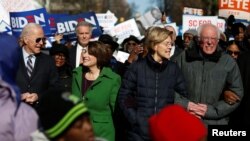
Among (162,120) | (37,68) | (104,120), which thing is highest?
(162,120)

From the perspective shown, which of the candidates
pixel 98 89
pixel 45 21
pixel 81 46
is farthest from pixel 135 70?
pixel 45 21

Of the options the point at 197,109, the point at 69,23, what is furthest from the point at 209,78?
the point at 69,23

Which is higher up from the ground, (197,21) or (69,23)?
(69,23)

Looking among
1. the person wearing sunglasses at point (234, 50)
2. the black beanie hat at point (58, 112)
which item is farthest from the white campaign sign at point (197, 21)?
the black beanie hat at point (58, 112)

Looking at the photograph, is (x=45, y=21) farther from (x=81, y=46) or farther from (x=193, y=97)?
(x=193, y=97)

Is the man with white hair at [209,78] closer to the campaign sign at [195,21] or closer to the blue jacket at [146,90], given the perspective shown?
the blue jacket at [146,90]

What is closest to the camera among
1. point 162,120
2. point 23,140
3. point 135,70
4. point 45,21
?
point 162,120

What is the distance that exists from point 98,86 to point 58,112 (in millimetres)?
3831

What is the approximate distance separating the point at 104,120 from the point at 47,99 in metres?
3.74

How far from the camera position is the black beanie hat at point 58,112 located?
3.62m

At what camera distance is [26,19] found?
1128cm

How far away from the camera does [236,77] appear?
7219mm

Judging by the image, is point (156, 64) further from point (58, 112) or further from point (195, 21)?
point (195, 21)

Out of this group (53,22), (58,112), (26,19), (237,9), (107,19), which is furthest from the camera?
(237,9)
